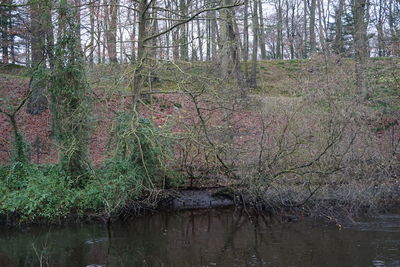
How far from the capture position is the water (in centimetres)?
935

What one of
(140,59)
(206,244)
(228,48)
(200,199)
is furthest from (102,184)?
(228,48)

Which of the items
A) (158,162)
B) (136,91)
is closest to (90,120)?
(136,91)

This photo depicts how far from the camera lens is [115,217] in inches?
494

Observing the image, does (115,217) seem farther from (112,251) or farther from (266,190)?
(266,190)

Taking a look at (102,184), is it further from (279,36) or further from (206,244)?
(279,36)

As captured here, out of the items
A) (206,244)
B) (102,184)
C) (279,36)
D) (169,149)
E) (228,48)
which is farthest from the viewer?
(279,36)

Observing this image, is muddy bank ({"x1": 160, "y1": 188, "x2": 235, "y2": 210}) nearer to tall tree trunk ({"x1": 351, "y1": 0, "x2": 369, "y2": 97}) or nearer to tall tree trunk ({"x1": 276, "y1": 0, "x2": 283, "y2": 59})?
tall tree trunk ({"x1": 351, "y1": 0, "x2": 369, "y2": 97})

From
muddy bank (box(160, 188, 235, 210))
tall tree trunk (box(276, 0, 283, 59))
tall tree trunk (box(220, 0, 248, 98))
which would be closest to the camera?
muddy bank (box(160, 188, 235, 210))

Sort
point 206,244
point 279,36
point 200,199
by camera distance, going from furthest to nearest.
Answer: point 279,36 < point 200,199 < point 206,244

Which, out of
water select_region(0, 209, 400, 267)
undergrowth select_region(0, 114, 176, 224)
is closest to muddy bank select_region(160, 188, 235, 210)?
undergrowth select_region(0, 114, 176, 224)

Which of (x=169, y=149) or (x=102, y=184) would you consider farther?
(x=169, y=149)

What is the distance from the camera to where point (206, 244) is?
10664 millimetres

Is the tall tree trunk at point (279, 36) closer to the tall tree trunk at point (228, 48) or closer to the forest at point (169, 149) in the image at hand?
the tall tree trunk at point (228, 48)

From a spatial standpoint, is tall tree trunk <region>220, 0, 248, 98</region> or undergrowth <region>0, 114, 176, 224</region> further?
tall tree trunk <region>220, 0, 248, 98</region>
